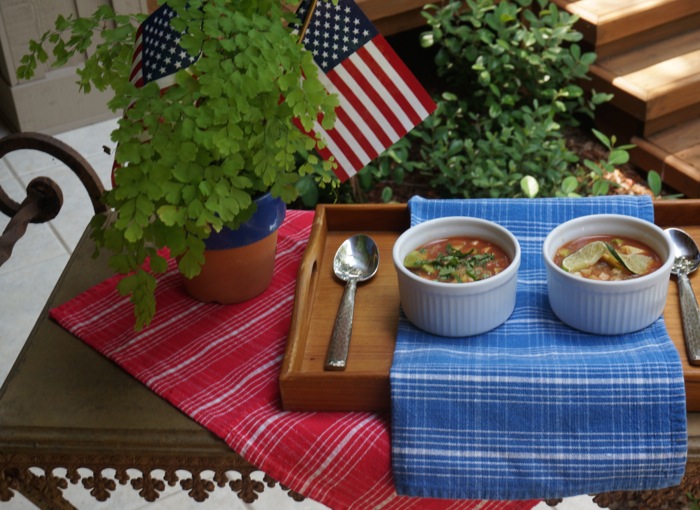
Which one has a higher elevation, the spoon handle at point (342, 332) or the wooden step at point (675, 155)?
the spoon handle at point (342, 332)

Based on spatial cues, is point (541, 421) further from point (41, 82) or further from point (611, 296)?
point (41, 82)

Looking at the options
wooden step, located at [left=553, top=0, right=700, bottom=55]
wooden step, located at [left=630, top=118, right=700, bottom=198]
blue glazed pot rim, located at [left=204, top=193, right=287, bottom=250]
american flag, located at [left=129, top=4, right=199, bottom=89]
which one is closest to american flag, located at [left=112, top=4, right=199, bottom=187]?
american flag, located at [left=129, top=4, right=199, bottom=89]

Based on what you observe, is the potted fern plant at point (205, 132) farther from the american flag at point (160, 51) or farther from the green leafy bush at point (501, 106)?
the green leafy bush at point (501, 106)

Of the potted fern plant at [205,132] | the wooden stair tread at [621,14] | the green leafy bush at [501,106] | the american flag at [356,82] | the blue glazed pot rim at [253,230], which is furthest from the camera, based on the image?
the wooden stair tread at [621,14]

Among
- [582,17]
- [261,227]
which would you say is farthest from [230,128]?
[582,17]

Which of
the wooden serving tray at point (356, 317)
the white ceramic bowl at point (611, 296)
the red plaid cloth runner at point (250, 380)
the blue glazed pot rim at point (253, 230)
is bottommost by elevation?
the red plaid cloth runner at point (250, 380)

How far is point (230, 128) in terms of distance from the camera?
1.07 meters

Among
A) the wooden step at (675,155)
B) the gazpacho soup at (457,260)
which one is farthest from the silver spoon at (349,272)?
the wooden step at (675,155)

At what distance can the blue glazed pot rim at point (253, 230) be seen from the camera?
1264 mm

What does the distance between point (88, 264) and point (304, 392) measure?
0.54 meters

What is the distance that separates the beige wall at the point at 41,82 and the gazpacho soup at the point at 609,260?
2852mm

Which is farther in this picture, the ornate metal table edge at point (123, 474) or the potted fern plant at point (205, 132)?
the ornate metal table edge at point (123, 474)

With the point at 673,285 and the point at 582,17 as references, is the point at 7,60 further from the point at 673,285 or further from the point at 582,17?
the point at 673,285

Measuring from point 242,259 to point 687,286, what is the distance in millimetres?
604
